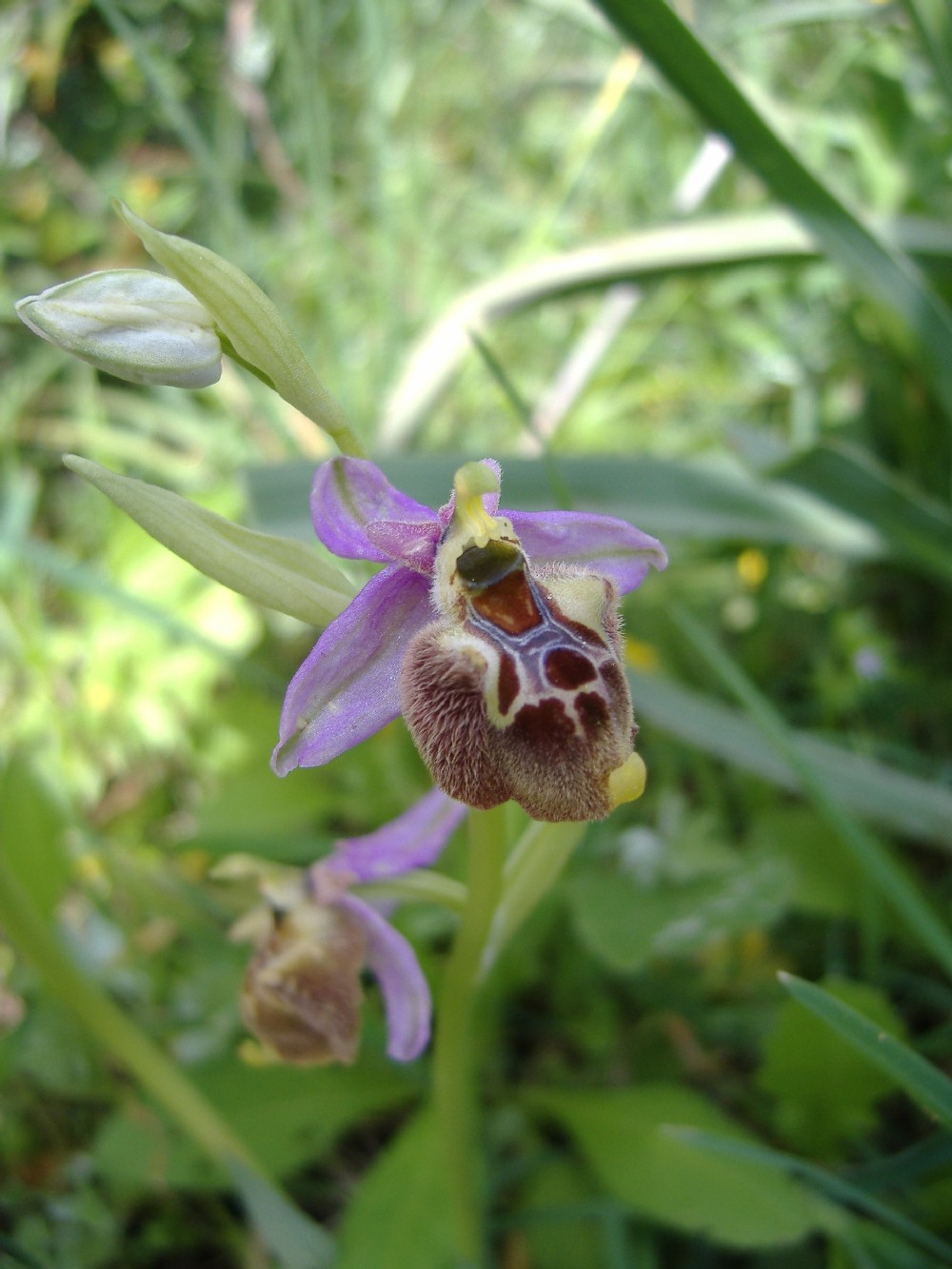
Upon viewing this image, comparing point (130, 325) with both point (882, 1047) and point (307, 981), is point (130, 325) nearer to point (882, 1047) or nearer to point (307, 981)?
point (307, 981)

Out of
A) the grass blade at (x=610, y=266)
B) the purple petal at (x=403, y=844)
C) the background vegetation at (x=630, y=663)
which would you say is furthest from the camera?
the grass blade at (x=610, y=266)

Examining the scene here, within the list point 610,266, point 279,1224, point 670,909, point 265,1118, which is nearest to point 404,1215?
point 279,1224

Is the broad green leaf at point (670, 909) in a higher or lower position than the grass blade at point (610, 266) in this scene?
lower

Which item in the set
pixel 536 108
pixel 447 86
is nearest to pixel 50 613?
pixel 447 86

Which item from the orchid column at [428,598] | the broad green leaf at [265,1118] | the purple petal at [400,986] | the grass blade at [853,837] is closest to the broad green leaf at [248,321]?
the orchid column at [428,598]

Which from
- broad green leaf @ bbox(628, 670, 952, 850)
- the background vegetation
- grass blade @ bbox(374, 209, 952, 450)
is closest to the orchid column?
the background vegetation

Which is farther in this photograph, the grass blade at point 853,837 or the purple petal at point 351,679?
the grass blade at point 853,837

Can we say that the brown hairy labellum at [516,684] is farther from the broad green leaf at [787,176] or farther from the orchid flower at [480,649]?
the broad green leaf at [787,176]
